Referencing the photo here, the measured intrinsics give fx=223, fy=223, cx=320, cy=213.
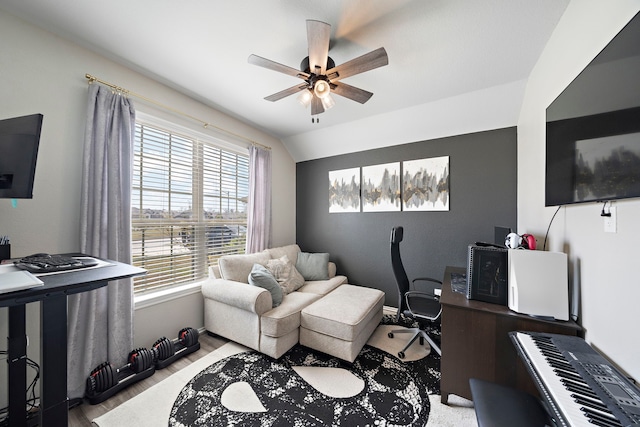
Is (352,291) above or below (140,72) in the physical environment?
below

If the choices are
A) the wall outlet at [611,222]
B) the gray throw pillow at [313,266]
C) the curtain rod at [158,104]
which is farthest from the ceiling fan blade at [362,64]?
the gray throw pillow at [313,266]

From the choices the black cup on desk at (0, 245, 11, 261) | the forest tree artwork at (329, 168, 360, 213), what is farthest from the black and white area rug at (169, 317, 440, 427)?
the forest tree artwork at (329, 168, 360, 213)

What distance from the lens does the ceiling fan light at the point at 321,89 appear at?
174 cm

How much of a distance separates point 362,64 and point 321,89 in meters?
0.35

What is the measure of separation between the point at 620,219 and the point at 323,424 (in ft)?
6.29

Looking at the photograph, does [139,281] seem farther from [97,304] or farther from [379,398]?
[379,398]

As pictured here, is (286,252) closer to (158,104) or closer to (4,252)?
(158,104)

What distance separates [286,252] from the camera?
3512mm

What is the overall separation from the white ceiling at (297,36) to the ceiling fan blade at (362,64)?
0.28 m

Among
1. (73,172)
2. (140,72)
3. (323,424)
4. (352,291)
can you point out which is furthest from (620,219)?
(140,72)

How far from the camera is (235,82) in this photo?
2.27 m

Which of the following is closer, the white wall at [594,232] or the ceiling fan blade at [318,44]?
the white wall at [594,232]

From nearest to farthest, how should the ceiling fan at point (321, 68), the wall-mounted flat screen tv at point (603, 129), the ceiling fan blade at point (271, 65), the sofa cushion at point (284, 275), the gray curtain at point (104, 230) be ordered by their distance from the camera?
the wall-mounted flat screen tv at point (603, 129)
the ceiling fan at point (321, 68)
the ceiling fan blade at point (271, 65)
the gray curtain at point (104, 230)
the sofa cushion at point (284, 275)

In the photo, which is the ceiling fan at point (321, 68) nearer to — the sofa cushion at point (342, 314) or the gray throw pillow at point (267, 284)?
the gray throw pillow at point (267, 284)
